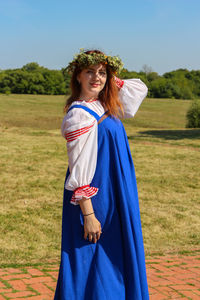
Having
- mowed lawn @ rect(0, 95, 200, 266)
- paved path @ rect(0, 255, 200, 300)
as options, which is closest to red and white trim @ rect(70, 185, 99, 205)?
paved path @ rect(0, 255, 200, 300)

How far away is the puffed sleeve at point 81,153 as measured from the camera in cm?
228

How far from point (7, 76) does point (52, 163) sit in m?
42.7

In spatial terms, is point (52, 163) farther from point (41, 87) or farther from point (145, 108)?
point (41, 87)

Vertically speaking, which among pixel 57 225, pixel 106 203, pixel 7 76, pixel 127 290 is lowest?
pixel 57 225

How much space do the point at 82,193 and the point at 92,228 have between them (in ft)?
0.72

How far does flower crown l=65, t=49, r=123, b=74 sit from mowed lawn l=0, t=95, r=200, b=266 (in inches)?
101

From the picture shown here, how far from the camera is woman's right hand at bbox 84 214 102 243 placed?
234 cm

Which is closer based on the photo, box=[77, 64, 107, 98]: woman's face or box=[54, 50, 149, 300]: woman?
box=[54, 50, 149, 300]: woman

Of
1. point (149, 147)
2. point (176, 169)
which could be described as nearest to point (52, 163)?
point (176, 169)

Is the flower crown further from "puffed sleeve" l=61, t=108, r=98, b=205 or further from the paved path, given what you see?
the paved path

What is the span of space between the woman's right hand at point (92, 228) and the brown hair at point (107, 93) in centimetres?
64

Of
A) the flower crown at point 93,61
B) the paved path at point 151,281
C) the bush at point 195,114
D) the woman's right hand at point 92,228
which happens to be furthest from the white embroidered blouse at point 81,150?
the bush at point 195,114

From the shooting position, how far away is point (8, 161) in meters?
10.7

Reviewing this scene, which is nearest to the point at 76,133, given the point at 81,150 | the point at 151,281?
the point at 81,150
